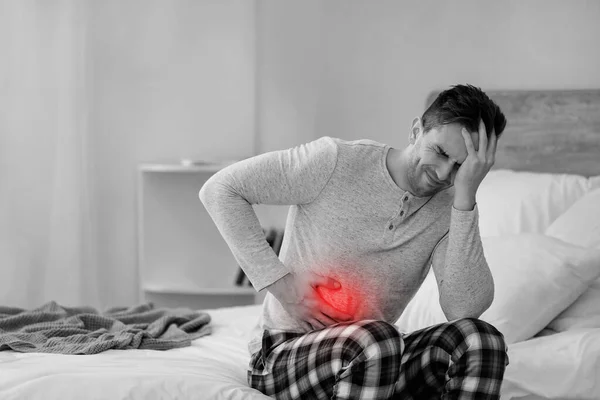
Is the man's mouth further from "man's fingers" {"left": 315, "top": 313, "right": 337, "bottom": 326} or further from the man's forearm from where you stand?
"man's fingers" {"left": 315, "top": 313, "right": 337, "bottom": 326}

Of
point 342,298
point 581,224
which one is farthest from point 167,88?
point 342,298

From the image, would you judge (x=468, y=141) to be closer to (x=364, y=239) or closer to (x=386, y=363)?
(x=364, y=239)

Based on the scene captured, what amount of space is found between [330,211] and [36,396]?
0.68 metres

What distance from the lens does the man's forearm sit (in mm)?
1716

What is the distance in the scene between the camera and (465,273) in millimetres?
1733

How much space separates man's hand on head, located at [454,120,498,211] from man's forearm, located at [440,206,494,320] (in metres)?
0.03

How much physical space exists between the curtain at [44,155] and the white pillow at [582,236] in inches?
81.4

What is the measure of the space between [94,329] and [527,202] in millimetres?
1377

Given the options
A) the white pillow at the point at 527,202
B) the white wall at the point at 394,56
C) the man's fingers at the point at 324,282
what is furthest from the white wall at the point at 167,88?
the man's fingers at the point at 324,282

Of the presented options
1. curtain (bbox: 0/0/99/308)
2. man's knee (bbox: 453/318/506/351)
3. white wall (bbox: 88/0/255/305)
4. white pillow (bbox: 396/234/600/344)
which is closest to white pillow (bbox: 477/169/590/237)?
white pillow (bbox: 396/234/600/344)

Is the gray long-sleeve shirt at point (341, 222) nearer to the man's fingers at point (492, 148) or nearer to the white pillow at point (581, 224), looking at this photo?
the man's fingers at point (492, 148)

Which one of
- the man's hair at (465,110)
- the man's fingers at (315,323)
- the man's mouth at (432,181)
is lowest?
the man's fingers at (315,323)

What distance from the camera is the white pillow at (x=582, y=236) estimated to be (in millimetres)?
2172

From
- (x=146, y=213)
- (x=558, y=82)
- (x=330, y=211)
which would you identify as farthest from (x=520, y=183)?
(x=146, y=213)
